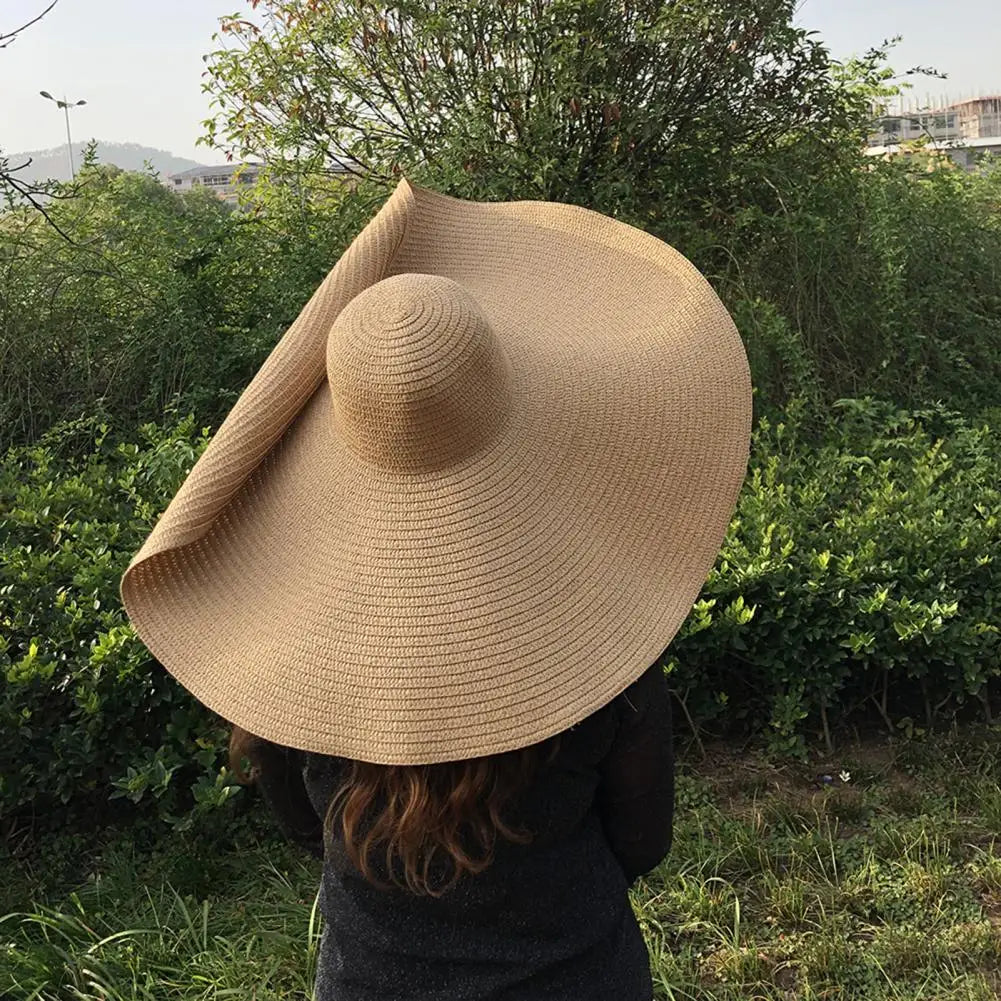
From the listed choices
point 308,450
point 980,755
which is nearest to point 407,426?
point 308,450

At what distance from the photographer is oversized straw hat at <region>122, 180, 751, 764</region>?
3.53 ft

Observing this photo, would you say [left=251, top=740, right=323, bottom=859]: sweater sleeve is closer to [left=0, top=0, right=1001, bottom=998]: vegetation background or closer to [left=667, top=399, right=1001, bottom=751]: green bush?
[left=0, top=0, right=1001, bottom=998]: vegetation background

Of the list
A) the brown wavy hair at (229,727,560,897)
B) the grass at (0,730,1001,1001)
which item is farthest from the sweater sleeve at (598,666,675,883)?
the grass at (0,730,1001,1001)

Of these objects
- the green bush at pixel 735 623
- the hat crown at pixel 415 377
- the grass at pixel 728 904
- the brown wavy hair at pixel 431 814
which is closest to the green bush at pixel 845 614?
the green bush at pixel 735 623

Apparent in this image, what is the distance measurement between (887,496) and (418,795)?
2848 millimetres

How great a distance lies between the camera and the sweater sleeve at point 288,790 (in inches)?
56.1

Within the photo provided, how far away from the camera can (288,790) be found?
1.49 m

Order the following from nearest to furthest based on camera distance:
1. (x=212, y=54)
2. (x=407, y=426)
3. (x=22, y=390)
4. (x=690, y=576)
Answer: (x=407, y=426) < (x=690, y=576) < (x=22, y=390) < (x=212, y=54)

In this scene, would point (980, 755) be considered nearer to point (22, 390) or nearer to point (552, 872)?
point (552, 872)

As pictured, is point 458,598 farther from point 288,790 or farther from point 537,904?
point 288,790

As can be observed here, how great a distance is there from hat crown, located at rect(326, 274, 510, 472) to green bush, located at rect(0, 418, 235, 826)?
1.90 m

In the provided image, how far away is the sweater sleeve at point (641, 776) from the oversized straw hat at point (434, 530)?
157mm

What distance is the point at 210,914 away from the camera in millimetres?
2652

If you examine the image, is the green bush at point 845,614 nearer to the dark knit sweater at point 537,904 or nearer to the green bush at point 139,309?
the dark knit sweater at point 537,904
